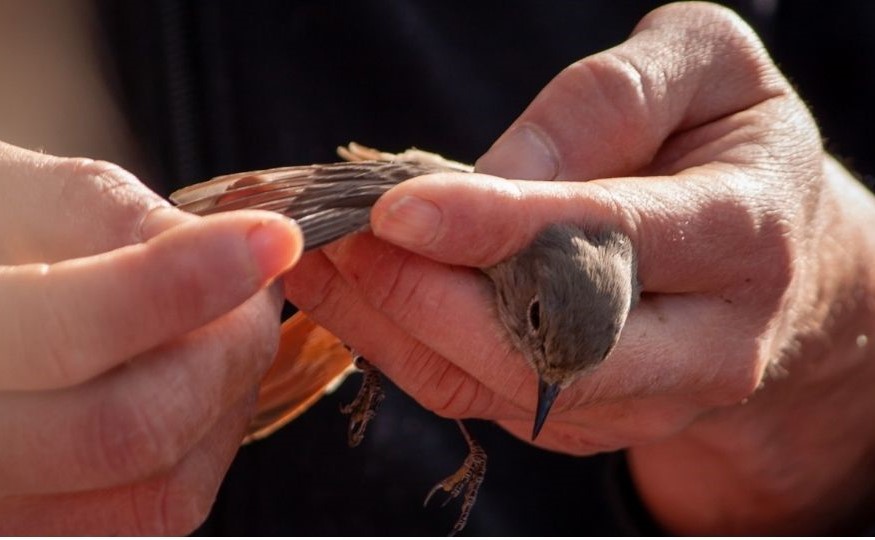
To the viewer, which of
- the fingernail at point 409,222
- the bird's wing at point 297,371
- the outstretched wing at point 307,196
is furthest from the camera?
the bird's wing at point 297,371

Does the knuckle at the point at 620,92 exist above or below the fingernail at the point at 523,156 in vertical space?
above

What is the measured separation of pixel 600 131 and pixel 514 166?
10.3 inches

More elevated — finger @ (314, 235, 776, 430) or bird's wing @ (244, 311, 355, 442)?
finger @ (314, 235, 776, 430)

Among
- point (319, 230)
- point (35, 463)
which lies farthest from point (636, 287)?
point (35, 463)

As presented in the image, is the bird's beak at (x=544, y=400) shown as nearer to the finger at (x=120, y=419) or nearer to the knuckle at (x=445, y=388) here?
the knuckle at (x=445, y=388)

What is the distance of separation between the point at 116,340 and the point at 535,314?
126cm

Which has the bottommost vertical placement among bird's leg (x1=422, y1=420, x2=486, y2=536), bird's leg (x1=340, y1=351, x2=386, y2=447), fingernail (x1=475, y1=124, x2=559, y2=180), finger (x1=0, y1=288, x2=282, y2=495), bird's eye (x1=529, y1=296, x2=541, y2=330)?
bird's leg (x1=422, y1=420, x2=486, y2=536)

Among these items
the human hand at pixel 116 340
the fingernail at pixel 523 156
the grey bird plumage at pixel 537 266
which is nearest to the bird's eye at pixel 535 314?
the grey bird plumage at pixel 537 266

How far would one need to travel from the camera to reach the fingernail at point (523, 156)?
2.85m

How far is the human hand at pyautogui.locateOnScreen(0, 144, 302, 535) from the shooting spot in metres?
1.86

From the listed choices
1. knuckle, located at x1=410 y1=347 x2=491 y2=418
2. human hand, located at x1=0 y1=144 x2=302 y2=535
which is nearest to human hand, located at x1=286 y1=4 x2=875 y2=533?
knuckle, located at x1=410 y1=347 x2=491 y2=418

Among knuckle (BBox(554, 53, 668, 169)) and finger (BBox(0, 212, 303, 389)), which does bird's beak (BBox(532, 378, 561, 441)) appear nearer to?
knuckle (BBox(554, 53, 668, 169))

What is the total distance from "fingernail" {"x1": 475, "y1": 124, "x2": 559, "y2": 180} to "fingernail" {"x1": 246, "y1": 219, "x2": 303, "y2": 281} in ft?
3.44

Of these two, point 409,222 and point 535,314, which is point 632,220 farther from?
point 409,222
